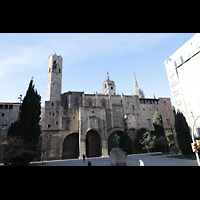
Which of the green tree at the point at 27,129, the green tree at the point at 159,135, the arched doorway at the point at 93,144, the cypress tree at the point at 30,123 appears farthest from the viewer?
the arched doorway at the point at 93,144

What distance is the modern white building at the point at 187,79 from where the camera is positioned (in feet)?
59.3

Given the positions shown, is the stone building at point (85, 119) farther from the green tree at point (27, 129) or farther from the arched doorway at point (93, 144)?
the green tree at point (27, 129)

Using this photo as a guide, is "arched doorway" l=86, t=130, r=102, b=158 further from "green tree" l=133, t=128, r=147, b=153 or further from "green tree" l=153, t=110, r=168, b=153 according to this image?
"green tree" l=153, t=110, r=168, b=153

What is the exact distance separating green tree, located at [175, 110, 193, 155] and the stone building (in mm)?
11071

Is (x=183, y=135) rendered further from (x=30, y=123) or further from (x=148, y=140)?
(x=30, y=123)

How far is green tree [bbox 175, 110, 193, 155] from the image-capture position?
18139 mm

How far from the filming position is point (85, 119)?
28219 mm

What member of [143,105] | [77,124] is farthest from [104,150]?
[143,105]

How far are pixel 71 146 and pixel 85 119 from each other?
20.3ft

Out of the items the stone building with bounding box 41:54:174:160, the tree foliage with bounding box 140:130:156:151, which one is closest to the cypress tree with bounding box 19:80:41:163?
the stone building with bounding box 41:54:174:160

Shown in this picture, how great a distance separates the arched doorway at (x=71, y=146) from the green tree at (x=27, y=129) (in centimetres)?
1101

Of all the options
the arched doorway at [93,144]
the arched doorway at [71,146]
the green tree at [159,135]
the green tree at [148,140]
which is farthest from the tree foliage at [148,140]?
the arched doorway at [71,146]
